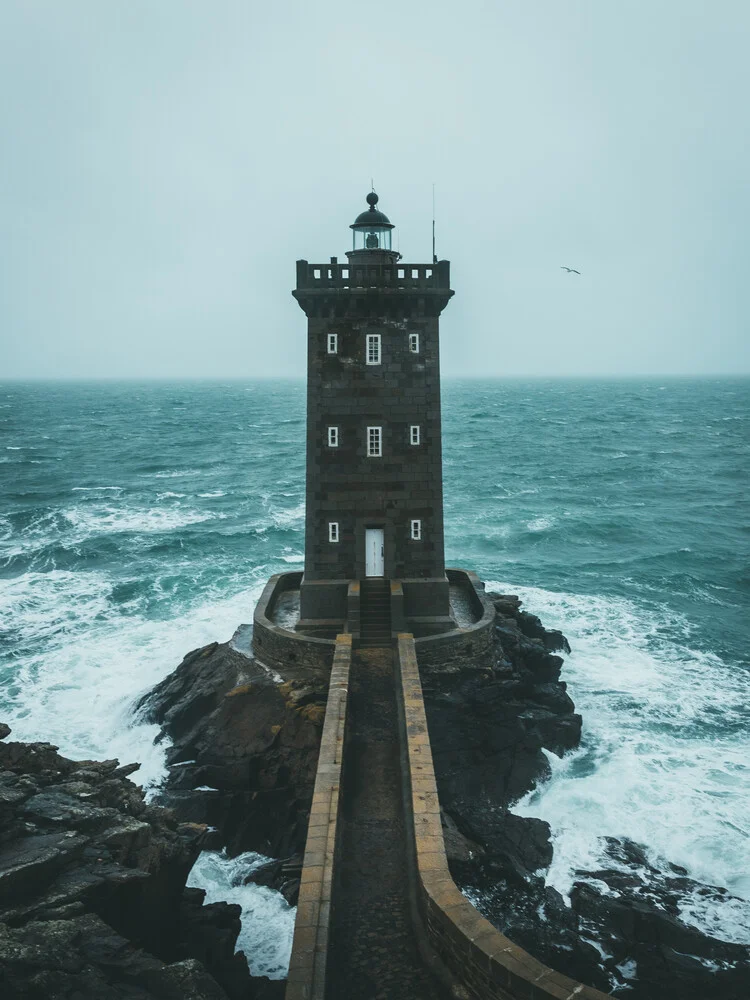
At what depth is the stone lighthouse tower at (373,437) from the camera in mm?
21172

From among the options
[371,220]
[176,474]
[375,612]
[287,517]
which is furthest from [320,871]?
[176,474]

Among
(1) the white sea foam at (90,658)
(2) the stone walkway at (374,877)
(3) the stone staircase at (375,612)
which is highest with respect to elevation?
(3) the stone staircase at (375,612)

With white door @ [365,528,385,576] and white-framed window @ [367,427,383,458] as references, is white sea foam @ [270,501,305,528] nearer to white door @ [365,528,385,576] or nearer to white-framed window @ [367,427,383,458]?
white door @ [365,528,385,576]

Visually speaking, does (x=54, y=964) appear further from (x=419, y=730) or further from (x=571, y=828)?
(x=571, y=828)

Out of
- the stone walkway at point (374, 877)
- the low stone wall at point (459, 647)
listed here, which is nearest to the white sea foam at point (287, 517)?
the low stone wall at point (459, 647)

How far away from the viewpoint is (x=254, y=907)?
50.9ft

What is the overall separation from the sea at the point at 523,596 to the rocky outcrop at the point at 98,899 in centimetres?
173

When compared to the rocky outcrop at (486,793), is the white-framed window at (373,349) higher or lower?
higher

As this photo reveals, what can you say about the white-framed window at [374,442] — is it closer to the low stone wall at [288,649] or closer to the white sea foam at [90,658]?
the low stone wall at [288,649]

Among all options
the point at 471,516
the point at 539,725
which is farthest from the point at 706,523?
the point at 539,725

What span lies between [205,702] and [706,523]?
35205 mm

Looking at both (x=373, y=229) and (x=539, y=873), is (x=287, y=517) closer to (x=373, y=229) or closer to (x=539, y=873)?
(x=373, y=229)

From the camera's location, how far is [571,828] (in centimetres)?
1823

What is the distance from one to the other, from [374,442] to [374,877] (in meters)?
11.5
